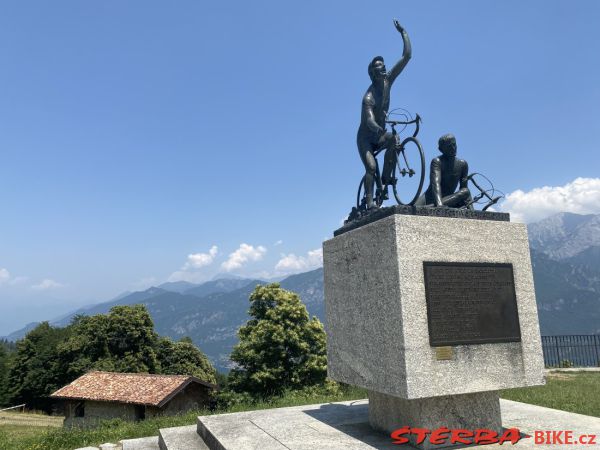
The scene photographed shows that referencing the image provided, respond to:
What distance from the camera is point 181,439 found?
6.93m

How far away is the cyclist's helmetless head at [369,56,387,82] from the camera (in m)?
6.90

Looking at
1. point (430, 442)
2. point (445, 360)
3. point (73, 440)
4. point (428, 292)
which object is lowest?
point (73, 440)

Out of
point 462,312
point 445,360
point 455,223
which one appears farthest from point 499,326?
point 455,223

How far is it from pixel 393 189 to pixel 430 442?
338cm

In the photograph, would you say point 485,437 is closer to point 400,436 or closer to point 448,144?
point 400,436

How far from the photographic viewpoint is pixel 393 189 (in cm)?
673

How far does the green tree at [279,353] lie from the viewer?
22.5m

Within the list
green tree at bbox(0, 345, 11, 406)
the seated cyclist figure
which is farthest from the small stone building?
green tree at bbox(0, 345, 11, 406)

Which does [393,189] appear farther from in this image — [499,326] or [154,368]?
[154,368]

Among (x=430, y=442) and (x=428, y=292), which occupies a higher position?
(x=428, y=292)

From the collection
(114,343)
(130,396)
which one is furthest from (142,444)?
(114,343)

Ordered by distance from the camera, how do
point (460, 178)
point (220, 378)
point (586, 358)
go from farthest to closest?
1. point (220, 378)
2. point (586, 358)
3. point (460, 178)

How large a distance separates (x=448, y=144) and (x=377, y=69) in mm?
1589

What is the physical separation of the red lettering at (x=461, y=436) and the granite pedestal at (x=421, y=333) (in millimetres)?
87
